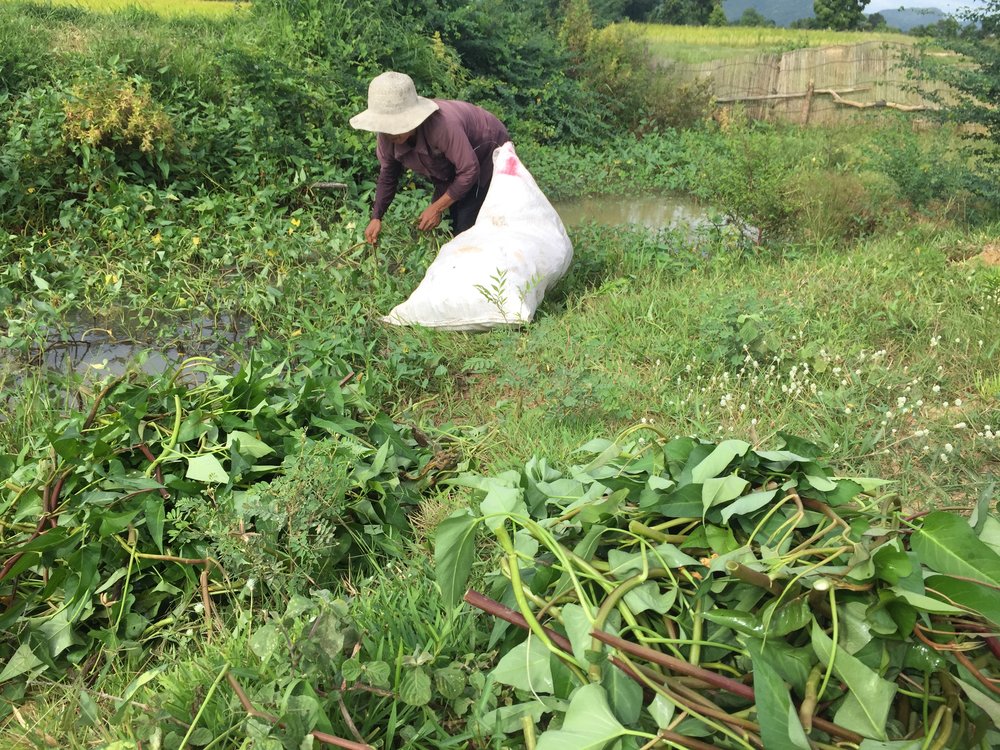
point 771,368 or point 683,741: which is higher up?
point 683,741

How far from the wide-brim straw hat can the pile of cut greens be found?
A: 2.86 meters

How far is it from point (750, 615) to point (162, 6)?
10469 mm

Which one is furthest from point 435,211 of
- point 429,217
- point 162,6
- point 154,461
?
point 162,6

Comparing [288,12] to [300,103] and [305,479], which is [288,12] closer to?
[300,103]

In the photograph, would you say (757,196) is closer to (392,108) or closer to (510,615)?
(392,108)

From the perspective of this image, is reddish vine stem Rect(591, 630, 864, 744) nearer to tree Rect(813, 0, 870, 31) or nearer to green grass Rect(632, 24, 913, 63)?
green grass Rect(632, 24, 913, 63)

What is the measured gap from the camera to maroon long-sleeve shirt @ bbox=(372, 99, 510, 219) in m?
3.92

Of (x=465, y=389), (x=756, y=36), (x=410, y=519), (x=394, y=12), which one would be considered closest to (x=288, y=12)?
(x=394, y=12)

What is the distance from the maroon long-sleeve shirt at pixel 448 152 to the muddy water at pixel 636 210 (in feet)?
6.83

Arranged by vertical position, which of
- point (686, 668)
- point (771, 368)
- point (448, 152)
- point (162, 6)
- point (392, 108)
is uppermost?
point (162, 6)

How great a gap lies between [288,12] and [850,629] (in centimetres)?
700

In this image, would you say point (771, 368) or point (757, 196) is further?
point (757, 196)

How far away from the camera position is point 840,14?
31.0 meters

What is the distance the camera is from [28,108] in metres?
4.86
